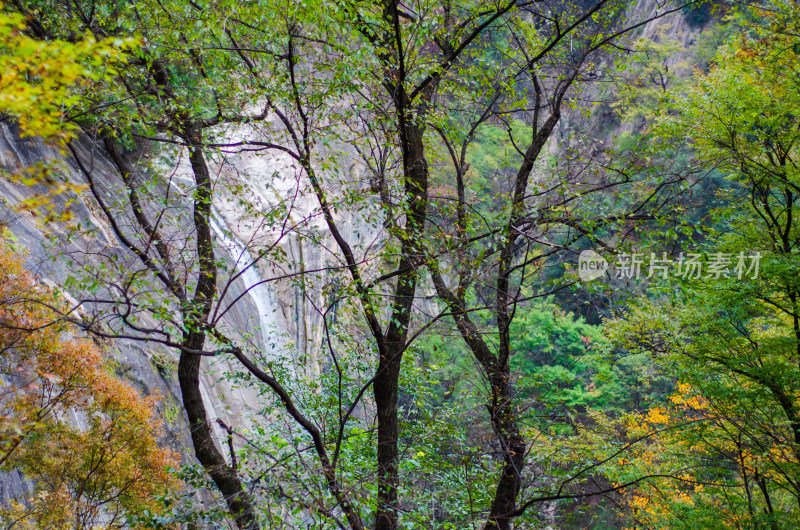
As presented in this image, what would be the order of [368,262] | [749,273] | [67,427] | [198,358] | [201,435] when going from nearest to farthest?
[201,435] → [198,358] → [368,262] → [67,427] → [749,273]

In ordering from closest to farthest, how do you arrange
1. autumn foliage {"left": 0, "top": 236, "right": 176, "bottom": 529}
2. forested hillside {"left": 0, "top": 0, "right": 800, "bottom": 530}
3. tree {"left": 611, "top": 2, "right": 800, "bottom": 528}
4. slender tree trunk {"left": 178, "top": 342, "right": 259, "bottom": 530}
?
forested hillside {"left": 0, "top": 0, "right": 800, "bottom": 530}, slender tree trunk {"left": 178, "top": 342, "right": 259, "bottom": 530}, autumn foliage {"left": 0, "top": 236, "right": 176, "bottom": 529}, tree {"left": 611, "top": 2, "right": 800, "bottom": 528}

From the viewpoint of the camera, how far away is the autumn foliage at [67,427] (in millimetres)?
4691

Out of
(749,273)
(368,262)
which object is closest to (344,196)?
(368,262)

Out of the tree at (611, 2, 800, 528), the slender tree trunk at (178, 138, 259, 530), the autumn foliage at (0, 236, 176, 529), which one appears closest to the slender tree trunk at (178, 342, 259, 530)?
the slender tree trunk at (178, 138, 259, 530)

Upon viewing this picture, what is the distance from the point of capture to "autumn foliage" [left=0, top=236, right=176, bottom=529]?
469 centimetres

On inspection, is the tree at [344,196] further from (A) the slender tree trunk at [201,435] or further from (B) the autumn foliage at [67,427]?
(B) the autumn foliage at [67,427]

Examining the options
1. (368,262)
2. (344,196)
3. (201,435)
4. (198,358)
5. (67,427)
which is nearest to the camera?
(344,196)

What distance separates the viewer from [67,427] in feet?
17.0

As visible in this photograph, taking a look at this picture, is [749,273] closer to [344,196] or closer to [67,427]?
[344,196]

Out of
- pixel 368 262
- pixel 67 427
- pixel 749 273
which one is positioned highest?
pixel 749 273

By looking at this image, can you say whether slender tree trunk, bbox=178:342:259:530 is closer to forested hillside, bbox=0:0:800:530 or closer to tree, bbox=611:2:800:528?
forested hillside, bbox=0:0:800:530

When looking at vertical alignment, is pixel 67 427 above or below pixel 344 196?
below

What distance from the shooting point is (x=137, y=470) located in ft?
18.0

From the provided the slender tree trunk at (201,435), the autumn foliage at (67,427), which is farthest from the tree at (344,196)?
the autumn foliage at (67,427)
